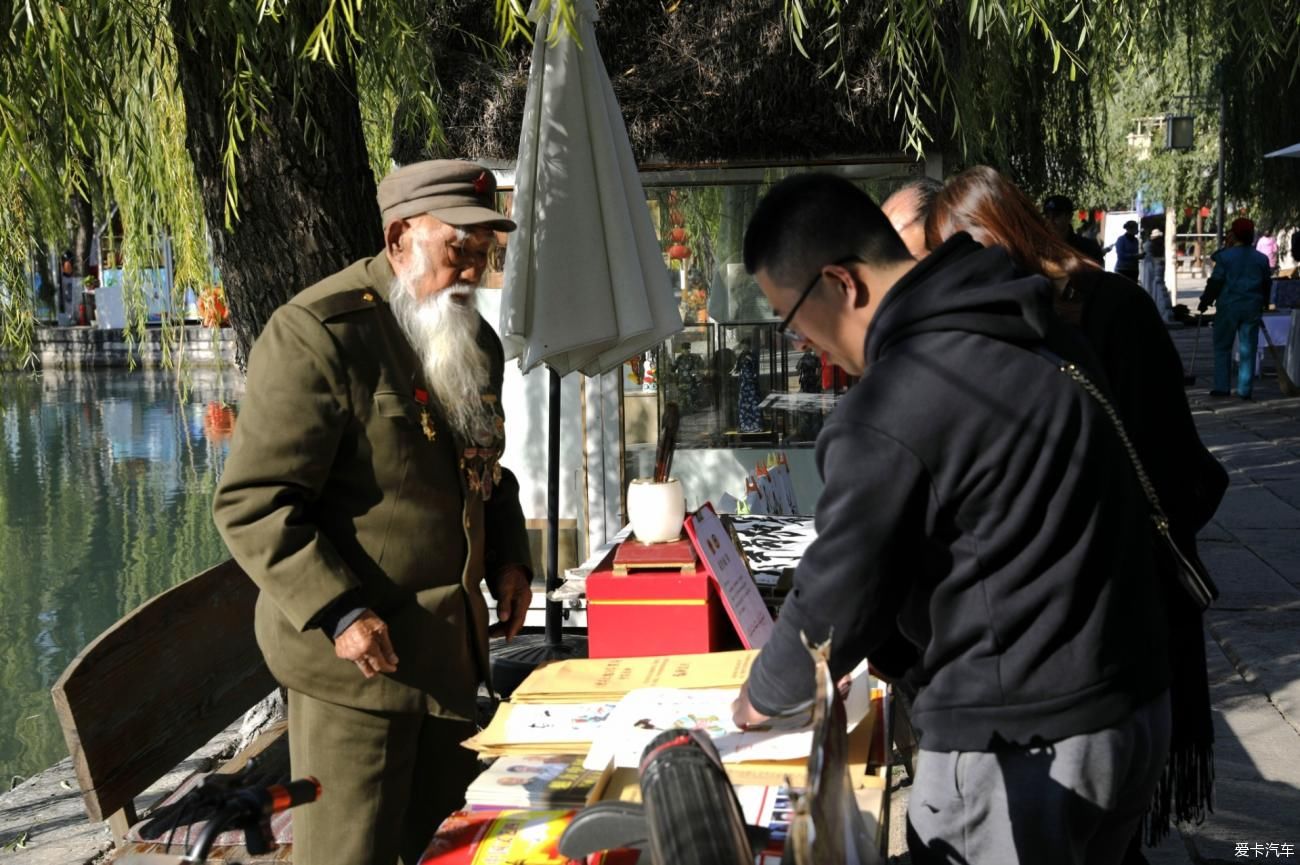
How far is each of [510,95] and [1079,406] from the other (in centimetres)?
479

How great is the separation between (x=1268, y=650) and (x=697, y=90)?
3675 millimetres

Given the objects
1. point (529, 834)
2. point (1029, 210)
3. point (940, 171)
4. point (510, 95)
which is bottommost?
point (529, 834)

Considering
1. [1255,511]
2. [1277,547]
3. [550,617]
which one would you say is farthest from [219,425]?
[1277,547]

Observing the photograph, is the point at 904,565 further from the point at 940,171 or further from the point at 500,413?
the point at 940,171

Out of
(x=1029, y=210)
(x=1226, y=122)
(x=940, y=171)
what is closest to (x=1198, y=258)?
(x=1226, y=122)

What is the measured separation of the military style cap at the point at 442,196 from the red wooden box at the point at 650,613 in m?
0.93

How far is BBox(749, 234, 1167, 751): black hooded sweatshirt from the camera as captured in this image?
1.76 meters

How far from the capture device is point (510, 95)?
A: 618cm

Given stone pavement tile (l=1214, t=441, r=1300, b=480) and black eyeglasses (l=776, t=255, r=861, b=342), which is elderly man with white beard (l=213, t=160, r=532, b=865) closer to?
black eyeglasses (l=776, t=255, r=861, b=342)

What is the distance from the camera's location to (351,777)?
2.73 m

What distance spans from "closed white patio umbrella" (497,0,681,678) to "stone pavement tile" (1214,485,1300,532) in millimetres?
5762

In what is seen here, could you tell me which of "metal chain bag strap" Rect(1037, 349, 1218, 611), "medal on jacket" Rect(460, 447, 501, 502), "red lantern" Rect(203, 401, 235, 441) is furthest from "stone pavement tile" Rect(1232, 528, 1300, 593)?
"red lantern" Rect(203, 401, 235, 441)

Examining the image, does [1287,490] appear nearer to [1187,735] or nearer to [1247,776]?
[1247,776]

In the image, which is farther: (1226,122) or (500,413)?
(1226,122)
